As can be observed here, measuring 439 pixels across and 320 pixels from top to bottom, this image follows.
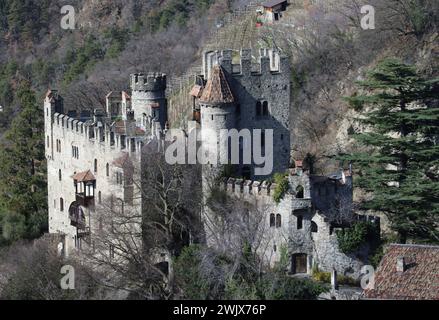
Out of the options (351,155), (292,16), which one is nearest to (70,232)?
(351,155)

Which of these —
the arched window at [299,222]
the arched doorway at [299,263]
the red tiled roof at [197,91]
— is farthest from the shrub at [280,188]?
the red tiled roof at [197,91]

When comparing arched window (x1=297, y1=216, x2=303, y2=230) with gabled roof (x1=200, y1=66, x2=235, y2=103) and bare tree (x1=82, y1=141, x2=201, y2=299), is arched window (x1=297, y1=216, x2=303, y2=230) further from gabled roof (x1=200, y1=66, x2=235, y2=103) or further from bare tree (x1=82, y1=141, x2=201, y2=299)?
gabled roof (x1=200, y1=66, x2=235, y2=103)

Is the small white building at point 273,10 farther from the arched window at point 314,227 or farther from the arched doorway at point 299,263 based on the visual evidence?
the arched doorway at point 299,263

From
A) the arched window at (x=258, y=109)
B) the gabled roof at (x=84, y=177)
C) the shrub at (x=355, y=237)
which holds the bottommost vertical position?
the shrub at (x=355, y=237)

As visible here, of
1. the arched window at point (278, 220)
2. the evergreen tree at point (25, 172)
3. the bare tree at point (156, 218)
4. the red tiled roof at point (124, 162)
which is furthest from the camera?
the evergreen tree at point (25, 172)

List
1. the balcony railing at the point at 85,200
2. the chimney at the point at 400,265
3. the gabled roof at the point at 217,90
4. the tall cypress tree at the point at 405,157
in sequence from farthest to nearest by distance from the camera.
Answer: the balcony railing at the point at 85,200
the gabled roof at the point at 217,90
the tall cypress tree at the point at 405,157
the chimney at the point at 400,265

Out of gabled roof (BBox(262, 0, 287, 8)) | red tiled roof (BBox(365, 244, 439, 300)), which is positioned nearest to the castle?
red tiled roof (BBox(365, 244, 439, 300))
